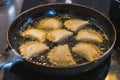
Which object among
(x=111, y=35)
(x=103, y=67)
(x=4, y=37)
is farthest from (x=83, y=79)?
(x=4, y=37)

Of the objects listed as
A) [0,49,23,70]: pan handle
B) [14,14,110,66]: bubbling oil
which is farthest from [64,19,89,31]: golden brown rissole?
[0,49,23,70]: pan handle

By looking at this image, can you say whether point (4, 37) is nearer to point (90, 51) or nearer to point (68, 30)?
point (68, 30)

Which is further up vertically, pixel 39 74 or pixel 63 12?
pixel 63 12

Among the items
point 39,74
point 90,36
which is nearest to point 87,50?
point 90,36

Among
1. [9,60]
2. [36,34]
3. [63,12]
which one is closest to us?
[9,60]

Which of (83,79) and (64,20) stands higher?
(64,20)

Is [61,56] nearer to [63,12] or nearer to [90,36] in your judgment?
[90,36]

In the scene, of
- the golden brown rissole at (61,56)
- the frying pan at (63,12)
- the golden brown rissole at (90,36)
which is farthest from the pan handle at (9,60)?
the golden brown rissole at (90,36)
